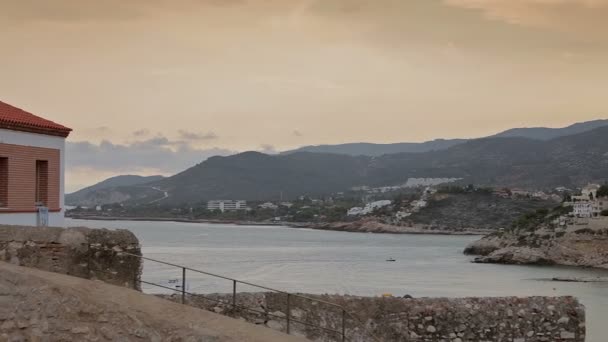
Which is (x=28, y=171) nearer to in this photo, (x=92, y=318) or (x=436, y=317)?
(x=92, y=318)

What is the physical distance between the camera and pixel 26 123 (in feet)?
41.4

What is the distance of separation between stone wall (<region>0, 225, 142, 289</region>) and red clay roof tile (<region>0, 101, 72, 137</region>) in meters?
4.17

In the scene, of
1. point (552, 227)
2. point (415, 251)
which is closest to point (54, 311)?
point (552, 227)

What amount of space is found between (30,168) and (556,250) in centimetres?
8106

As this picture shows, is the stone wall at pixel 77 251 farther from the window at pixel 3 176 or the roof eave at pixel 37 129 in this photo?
the roof eave at pixel 37 129

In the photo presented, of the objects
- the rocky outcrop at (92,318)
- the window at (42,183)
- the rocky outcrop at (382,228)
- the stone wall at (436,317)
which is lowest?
the rocky outcrop at (382,228)

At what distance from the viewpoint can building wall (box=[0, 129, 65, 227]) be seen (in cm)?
1227

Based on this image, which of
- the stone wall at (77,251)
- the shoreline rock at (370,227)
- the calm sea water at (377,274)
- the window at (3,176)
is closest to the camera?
the stone wall at (77,251)

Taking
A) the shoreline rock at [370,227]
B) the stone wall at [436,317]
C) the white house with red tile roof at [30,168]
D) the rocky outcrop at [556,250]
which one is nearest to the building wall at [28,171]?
the white house with red tile roof at [30,168]

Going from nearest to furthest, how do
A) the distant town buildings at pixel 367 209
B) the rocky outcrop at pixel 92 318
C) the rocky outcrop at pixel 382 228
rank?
1. the rocky outcrop at pixel 92 318
2. the rocky outcrop at pixel 382 228
3. the distant town buildings at pixel 367 209

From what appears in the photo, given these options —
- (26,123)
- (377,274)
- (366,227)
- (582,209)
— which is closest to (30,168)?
(26,123)

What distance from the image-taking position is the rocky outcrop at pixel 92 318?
7090 mm

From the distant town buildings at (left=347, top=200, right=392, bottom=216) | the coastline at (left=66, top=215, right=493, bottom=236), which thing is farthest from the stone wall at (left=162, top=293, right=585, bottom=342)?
the distant town buildings at (left=347, top=200, right=392, bottom=216)

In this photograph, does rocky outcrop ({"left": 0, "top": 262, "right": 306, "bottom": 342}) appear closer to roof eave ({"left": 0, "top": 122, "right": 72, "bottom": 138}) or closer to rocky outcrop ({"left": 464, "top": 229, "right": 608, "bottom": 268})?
roof eave ({"left": 0, "top": 122, "right": 72, "bottom": 138})
